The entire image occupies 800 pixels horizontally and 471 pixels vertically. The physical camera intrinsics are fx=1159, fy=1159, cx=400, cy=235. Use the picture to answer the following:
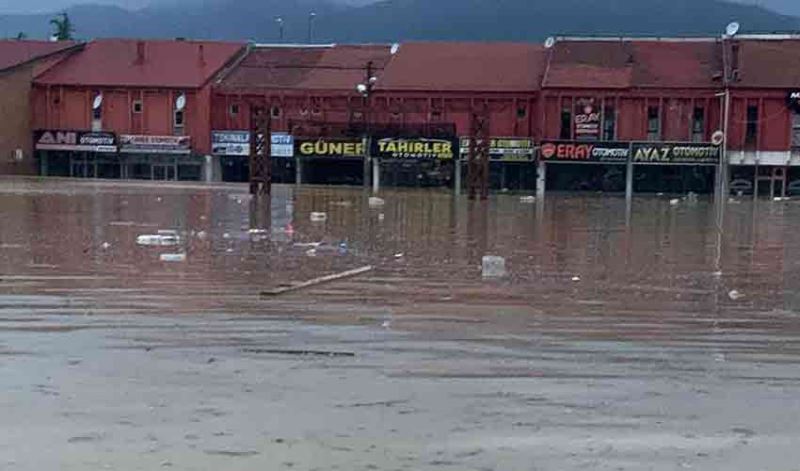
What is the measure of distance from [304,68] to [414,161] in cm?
953

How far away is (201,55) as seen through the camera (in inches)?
2511

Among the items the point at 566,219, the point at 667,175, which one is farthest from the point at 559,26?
the point at 566,219

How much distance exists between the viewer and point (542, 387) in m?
7.38

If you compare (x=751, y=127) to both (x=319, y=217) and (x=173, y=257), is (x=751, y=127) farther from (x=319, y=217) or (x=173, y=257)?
(x=173, y=257)

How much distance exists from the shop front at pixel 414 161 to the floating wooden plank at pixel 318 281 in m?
39.9

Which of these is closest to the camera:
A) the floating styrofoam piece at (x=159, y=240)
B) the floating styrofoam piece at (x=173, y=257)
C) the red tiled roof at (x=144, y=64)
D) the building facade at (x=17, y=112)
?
the floating styrofoam piece at (x=173, y=257)

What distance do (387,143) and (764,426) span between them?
50.0 meters

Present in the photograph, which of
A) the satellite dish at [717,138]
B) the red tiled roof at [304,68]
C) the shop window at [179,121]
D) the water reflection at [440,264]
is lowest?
the water reflection at [440,264]

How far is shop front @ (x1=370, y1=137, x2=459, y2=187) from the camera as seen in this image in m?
55.6

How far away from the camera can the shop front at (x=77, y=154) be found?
2415 inches

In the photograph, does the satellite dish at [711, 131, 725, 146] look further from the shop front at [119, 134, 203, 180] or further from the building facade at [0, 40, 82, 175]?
the building facade at [0, 40, 82, 175]

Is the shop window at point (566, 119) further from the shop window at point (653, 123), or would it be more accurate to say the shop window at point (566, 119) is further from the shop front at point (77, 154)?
the shop front at point (77, 154)

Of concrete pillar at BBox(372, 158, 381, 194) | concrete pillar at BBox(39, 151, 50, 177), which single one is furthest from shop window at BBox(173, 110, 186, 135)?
concrete pillar at BBox(372, 158, 381, 194)

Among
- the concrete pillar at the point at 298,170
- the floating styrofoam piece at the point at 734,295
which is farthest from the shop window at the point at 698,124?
the floating styrofoam piece at the point at 734,295
